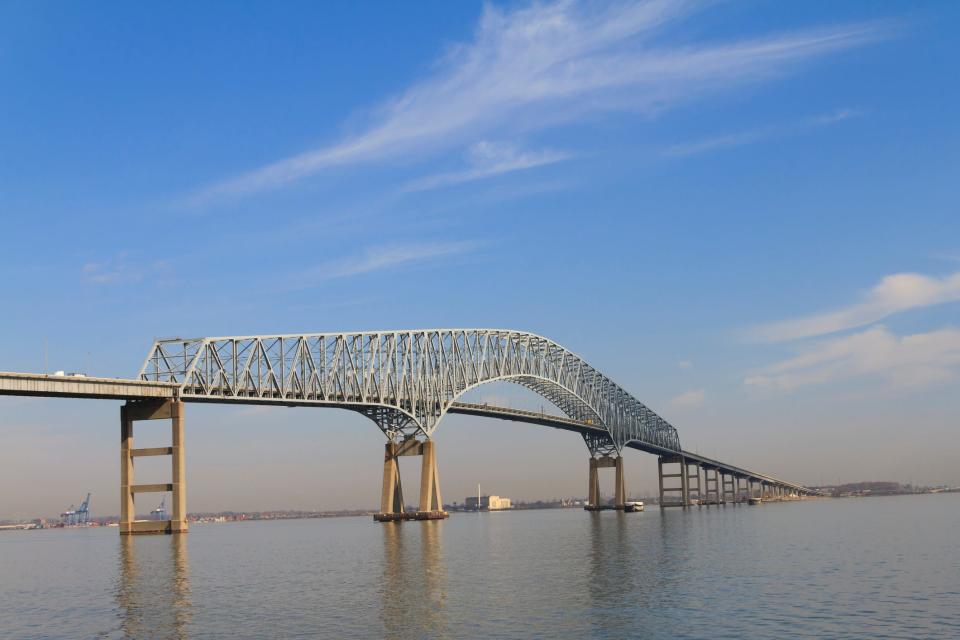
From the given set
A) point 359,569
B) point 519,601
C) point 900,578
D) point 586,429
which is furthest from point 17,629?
point 586,429

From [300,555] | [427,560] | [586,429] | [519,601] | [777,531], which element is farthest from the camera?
[586,429]

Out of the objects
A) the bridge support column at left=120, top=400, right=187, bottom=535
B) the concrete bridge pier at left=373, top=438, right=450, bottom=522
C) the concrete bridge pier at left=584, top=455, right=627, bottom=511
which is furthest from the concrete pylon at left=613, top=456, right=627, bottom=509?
the bridge support column at left=120, top=400, right=187, bottom=535

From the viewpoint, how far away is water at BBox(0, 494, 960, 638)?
3284 cm

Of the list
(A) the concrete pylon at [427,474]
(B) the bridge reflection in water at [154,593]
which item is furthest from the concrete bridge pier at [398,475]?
(B) the bridge reflection in water at [154,593]

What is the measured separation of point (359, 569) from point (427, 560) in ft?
19.0

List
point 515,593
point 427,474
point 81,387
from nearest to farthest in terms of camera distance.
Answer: point 515,593 → point 81,387 → point 427,474

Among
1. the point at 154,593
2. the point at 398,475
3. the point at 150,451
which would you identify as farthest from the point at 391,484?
the point at 154,593

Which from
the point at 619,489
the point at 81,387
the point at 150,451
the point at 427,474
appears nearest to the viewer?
the point at 81,387

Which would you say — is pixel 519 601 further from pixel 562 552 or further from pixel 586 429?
pixel 586 429

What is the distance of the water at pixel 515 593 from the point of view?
3284cm

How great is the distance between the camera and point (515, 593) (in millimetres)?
42000

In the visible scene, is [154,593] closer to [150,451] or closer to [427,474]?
[150,451]

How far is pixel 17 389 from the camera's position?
79000 mm

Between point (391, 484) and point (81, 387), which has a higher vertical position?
point (81, 387)
